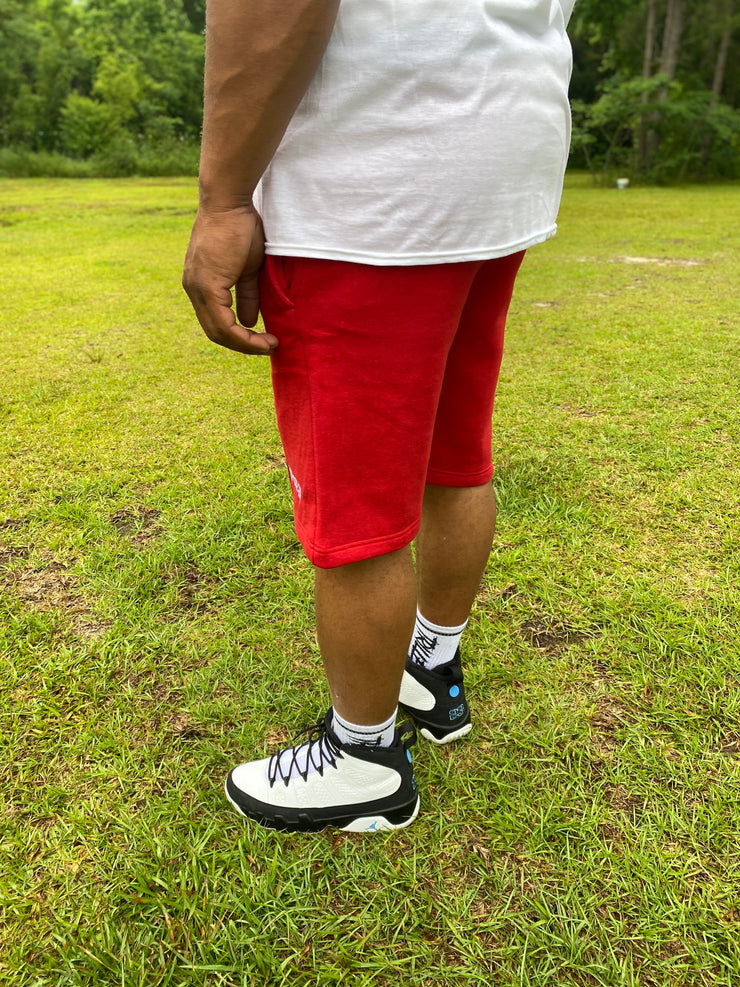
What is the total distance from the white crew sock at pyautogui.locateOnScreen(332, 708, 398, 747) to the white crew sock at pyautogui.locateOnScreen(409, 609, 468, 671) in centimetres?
22

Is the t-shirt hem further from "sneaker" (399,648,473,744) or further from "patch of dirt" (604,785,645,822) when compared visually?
"patch of dirt" (604,785,645,822)

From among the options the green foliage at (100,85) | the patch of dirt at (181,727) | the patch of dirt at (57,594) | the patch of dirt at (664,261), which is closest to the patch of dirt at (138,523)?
the patch of dirt at (57,594)

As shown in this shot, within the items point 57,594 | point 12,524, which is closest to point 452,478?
point 57,594

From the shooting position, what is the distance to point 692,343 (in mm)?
3701

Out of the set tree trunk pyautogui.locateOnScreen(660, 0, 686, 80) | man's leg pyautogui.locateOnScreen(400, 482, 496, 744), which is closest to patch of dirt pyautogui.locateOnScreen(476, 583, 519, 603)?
man's leg pyautogui.locateOnScreen(400, 482, 496, 744)

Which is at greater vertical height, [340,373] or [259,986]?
[340,373]

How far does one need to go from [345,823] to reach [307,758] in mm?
126

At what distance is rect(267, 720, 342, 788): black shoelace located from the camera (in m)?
1.14

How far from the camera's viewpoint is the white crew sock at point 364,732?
1102 mm

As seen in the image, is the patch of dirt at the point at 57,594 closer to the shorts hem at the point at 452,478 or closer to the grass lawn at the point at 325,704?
the grass lawn at the point at 325,704

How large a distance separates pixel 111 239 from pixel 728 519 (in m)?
7.74

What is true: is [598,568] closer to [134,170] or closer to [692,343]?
[692,343]

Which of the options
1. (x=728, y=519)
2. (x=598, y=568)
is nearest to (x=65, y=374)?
(x=598, y=568)

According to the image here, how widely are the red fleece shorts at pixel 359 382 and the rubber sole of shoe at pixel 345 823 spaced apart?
51cm
